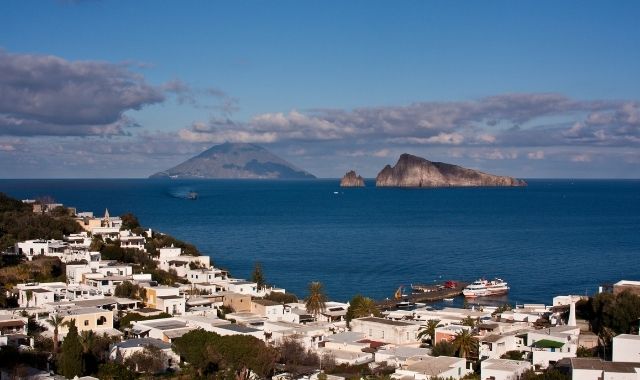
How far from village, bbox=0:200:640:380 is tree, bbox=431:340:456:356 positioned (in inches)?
1.8

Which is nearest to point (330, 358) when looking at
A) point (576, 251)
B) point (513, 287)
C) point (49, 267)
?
point (49, 267)

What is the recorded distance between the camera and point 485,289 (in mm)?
55781

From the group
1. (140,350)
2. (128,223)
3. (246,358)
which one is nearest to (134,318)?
(140,350)

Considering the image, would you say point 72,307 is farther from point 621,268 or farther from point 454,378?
point 621,268

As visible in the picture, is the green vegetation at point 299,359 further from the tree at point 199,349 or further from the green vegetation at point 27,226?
the green vegetation at point 27,226

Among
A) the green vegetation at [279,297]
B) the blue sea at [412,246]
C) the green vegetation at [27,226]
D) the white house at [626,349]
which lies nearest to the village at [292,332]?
the white house at [626,349]

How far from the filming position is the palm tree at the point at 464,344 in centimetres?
2846

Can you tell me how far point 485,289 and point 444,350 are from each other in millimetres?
28205

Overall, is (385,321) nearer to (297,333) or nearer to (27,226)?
(297,333)

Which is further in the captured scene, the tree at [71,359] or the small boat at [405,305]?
the small boat at [405,305]

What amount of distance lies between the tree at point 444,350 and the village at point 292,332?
0.15 ft

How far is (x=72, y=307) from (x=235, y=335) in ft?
33.9

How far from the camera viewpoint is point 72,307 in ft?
110

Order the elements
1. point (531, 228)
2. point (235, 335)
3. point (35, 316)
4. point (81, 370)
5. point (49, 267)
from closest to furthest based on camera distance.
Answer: point (81, 370)
point (235, 335)
point (35, 316)
point (49, 267)
point (531, 228)
